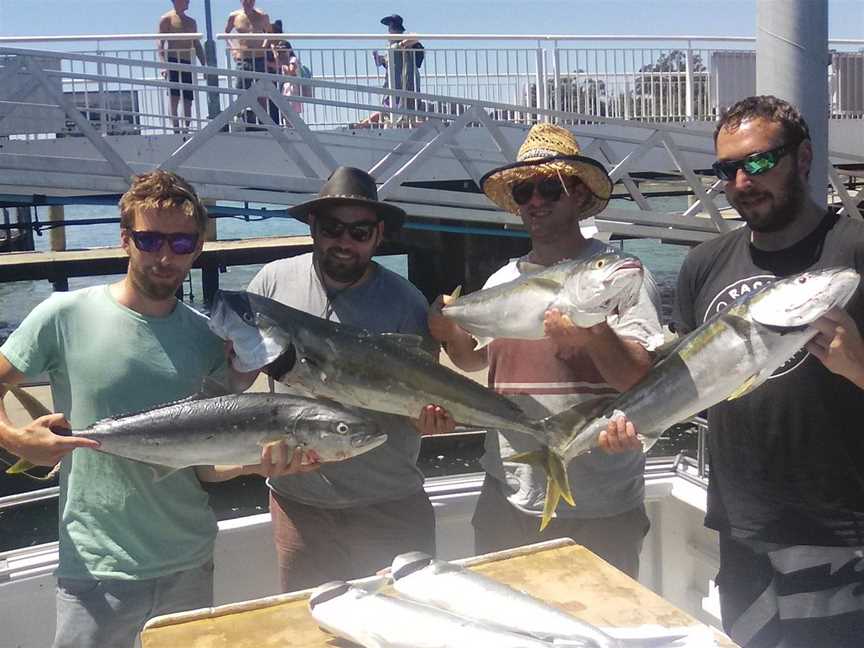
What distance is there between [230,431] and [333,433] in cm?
36

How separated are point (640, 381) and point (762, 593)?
36.2 inches

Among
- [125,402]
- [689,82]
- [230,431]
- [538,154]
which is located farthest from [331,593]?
[689,82]

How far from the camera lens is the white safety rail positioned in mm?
10422

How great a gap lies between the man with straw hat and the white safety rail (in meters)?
7.35

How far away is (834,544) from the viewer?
3025 millimetres

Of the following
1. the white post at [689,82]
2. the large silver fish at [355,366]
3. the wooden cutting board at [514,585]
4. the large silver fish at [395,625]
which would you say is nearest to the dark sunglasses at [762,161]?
the large silver fish at [355,366]

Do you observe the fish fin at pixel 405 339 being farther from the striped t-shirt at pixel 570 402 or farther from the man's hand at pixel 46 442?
the man's hand at pixel 46 442

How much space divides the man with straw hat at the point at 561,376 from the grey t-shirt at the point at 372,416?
17cm

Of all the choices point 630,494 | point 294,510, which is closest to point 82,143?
point 294,510

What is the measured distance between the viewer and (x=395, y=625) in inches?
84.4

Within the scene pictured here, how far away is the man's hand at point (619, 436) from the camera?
9.89 feet

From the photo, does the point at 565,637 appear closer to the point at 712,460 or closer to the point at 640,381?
the point at 640,381

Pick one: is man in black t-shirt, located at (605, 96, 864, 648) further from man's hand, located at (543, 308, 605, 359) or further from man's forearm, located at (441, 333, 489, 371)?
man's forearm, located at (441, 333, 489, 371)

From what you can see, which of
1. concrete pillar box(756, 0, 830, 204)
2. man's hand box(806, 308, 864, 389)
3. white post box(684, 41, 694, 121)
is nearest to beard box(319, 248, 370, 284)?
man's hand box(806, 308, 864, 389)
